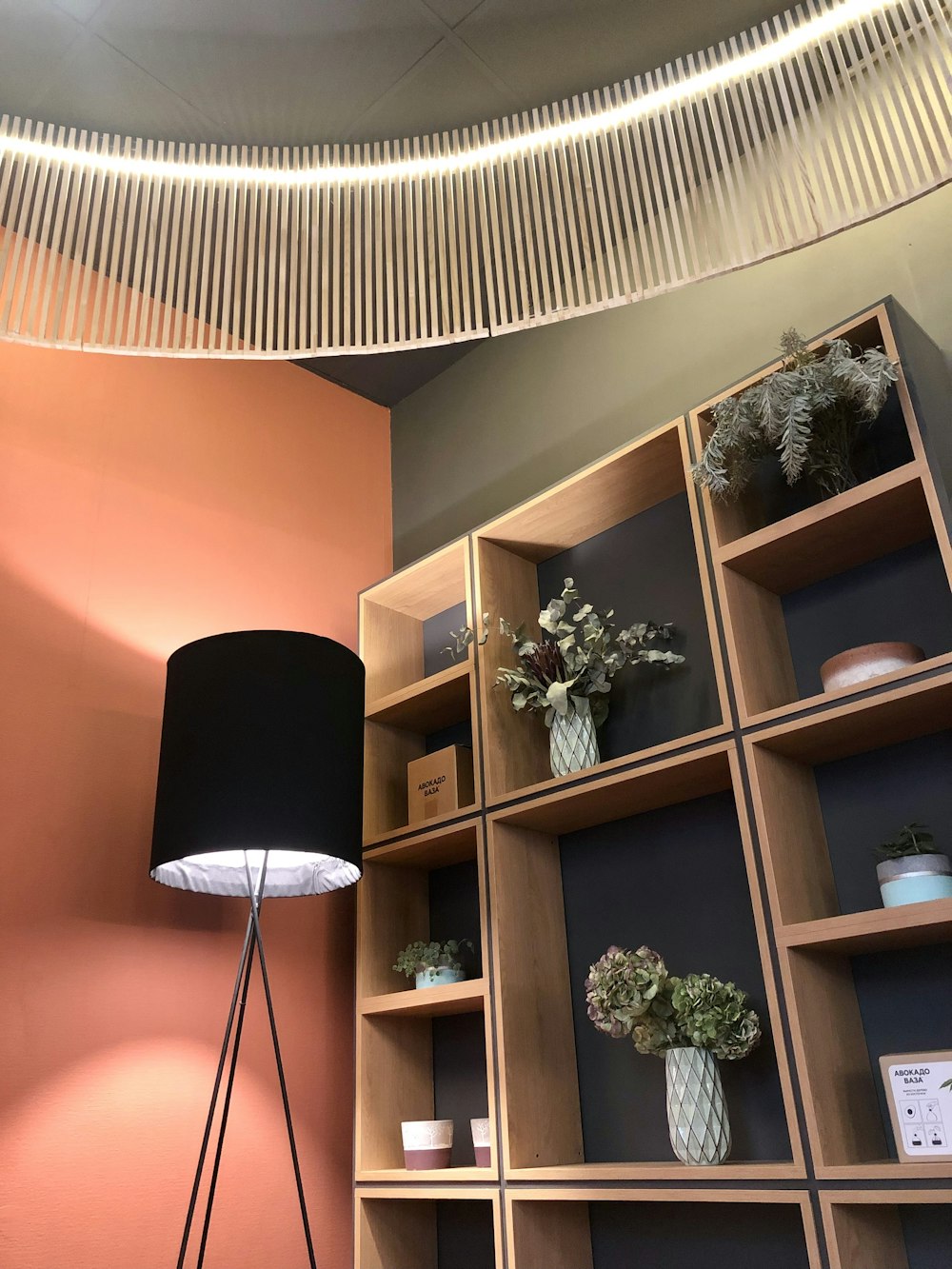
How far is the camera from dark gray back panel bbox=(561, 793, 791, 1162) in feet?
6.86

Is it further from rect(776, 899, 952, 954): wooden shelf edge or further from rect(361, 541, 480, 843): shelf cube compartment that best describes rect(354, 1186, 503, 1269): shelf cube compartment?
rect(776, 899, 952, 954): wooden shelf edge

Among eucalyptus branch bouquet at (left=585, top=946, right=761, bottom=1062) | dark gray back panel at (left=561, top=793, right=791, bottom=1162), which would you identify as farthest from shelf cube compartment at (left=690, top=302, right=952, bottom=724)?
eucalyptus branch bouquet at (left=585, top=946, right=761, bottom=1062)

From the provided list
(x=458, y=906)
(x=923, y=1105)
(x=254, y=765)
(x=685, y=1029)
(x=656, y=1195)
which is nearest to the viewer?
(x=923, y=1105)

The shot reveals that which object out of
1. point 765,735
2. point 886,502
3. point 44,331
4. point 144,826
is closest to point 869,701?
point 765,735

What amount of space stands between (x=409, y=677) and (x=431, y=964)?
36.8 inches

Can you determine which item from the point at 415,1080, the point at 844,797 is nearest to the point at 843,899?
the point at 844,797

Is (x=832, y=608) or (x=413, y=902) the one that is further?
(x=413, y=902)

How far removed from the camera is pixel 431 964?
2.57 m

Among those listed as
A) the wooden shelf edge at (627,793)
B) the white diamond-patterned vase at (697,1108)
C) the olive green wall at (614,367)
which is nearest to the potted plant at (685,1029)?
the white diamond-patterned vase at (697,1108)

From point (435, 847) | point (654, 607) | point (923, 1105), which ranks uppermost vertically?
point (654, 607)

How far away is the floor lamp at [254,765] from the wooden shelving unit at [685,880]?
0.41m

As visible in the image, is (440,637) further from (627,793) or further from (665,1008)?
(665,1008)

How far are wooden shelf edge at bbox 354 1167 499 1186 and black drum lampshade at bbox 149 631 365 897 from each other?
0.72m

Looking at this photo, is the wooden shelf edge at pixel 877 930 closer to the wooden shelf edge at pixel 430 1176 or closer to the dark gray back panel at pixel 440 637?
the wooden shelf edge at pixel 430 1176
